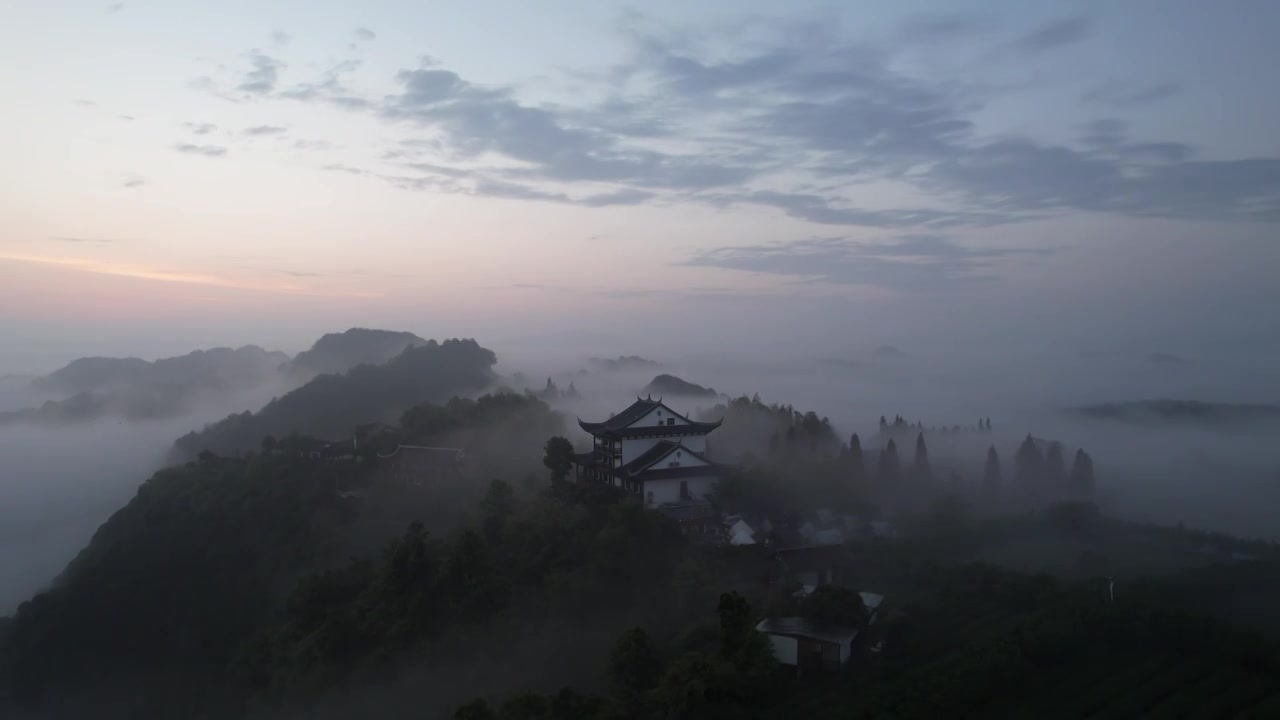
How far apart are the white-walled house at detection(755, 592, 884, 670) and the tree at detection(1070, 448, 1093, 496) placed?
15300mm

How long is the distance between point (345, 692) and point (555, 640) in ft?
18.1

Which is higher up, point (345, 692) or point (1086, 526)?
point (1086, 526)

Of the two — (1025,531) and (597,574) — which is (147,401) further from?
(1025,531)

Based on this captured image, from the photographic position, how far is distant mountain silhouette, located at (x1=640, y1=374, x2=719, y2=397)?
49.8 metres

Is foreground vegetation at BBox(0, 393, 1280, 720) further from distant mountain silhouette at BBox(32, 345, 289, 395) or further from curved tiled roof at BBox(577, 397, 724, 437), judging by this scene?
distant mountain silhouette at BBox(32, 345, 289, 395)

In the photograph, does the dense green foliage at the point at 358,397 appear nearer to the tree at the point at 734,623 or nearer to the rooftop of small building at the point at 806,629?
the rooftop of small building at the point at 806,629

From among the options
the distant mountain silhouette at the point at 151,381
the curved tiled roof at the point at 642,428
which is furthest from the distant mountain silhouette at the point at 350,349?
the curved tiled roof at the point at 642,428

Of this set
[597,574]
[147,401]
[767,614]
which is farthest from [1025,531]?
[147,401]

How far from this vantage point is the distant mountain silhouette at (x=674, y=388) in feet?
164

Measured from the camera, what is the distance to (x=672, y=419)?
26719mm

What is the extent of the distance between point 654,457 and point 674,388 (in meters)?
26.8

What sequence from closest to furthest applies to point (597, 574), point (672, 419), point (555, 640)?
point (555, 640) → point (597, 574) → point (672, 419)

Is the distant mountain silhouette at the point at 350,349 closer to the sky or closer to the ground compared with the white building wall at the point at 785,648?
closer to the sky

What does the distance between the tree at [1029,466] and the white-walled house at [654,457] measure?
11.9 metres
